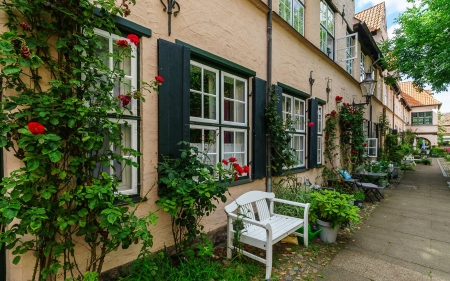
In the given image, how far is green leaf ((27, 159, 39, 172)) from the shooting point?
61.7 inches

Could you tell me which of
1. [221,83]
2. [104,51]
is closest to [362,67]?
[221,83]

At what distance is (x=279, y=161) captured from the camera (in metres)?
4.77

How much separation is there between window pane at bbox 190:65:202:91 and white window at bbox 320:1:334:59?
17.2ft

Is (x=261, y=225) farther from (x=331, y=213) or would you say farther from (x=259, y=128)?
(x=259, y=128)

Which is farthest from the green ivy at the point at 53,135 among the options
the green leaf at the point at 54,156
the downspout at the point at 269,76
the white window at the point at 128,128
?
the downspout at the point at 269,76

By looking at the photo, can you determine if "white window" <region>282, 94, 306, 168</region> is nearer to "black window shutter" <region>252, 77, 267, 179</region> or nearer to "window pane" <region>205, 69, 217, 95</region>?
"black window shutter" <region>252, 77, 267, 179</region>

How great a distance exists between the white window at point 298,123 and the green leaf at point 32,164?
478 cm

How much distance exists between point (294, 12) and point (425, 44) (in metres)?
6.98

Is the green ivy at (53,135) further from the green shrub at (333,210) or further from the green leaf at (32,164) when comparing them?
the green shrub at (333,210)

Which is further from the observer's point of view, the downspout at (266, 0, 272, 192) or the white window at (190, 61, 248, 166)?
the downspout at (266, 0, 272, 192)

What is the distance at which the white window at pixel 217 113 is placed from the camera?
10.9ft

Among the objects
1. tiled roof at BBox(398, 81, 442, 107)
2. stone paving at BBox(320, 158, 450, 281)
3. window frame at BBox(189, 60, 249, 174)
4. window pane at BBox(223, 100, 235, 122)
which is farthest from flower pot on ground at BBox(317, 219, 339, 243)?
tiled roof at BBox(398, 81, 442, 107)

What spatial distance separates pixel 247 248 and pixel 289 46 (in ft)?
14.5

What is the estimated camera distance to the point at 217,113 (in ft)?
11.7
